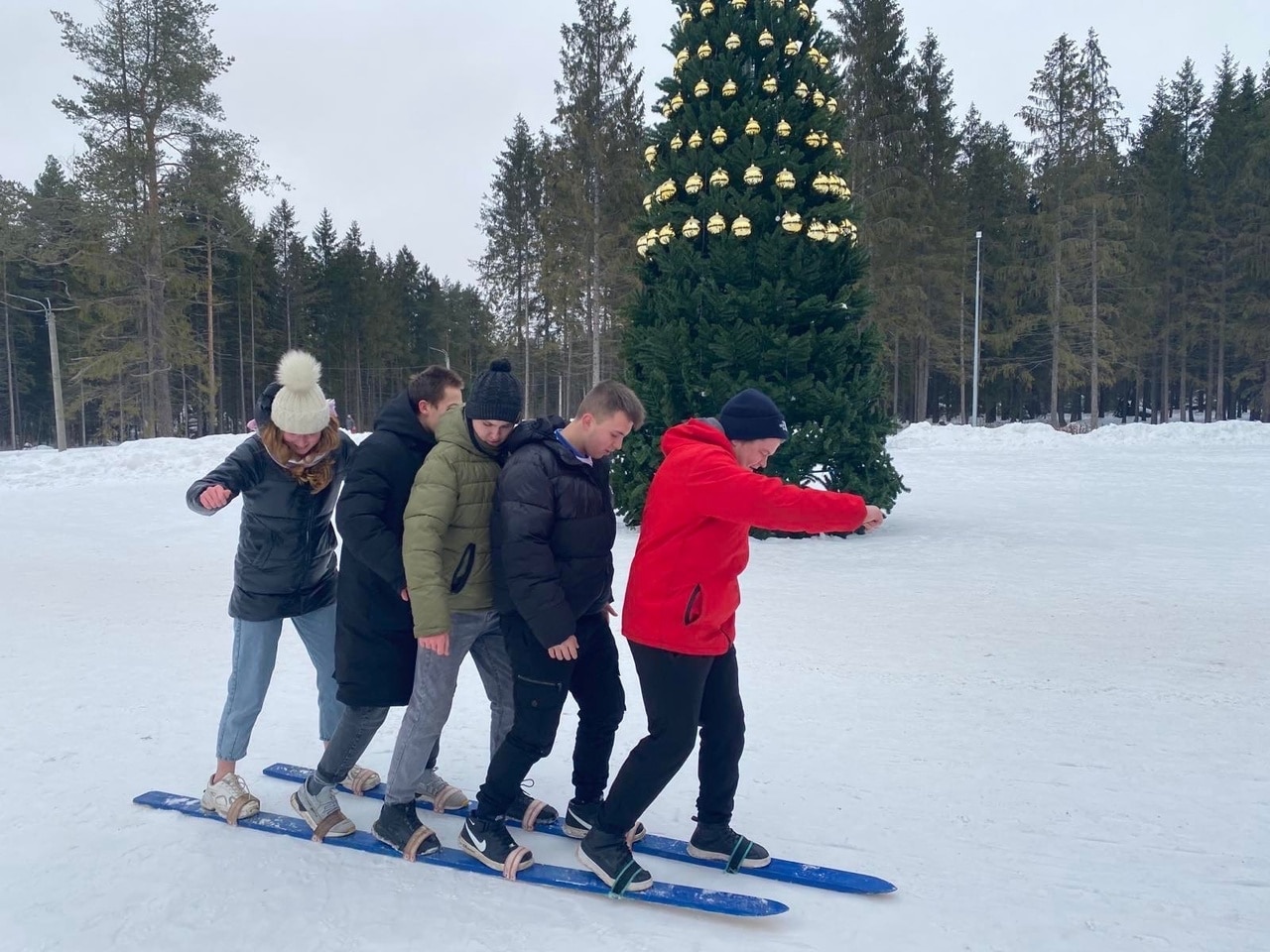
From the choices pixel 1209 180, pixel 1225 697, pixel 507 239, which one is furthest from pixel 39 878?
pixel 1209 180

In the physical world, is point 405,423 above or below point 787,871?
above

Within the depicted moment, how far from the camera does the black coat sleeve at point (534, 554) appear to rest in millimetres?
3152

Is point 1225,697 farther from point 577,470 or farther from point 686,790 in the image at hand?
point 577,470

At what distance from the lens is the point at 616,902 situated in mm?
3150

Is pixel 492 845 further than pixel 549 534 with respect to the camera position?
Yes

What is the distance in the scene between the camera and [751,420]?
3320 millimetres

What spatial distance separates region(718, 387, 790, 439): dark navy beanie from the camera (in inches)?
131

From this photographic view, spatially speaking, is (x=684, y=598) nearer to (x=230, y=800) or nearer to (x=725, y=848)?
(x=725, y=848)

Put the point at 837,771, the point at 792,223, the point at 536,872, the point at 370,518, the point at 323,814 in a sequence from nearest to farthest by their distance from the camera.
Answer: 1. the point at 536,872
2. the point at 370,518
3. the point at 323,814
4. the point at 837,771
5. the point at 792,223

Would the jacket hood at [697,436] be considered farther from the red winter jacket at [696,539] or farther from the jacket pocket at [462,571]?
the jacket pocket at [462,571]

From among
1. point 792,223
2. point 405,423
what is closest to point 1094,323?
point 792,223

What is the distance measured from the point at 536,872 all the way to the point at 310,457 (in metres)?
1.96

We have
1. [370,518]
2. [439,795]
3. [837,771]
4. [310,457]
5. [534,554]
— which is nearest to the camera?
[534,554]

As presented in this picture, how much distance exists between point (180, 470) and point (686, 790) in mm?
18448
